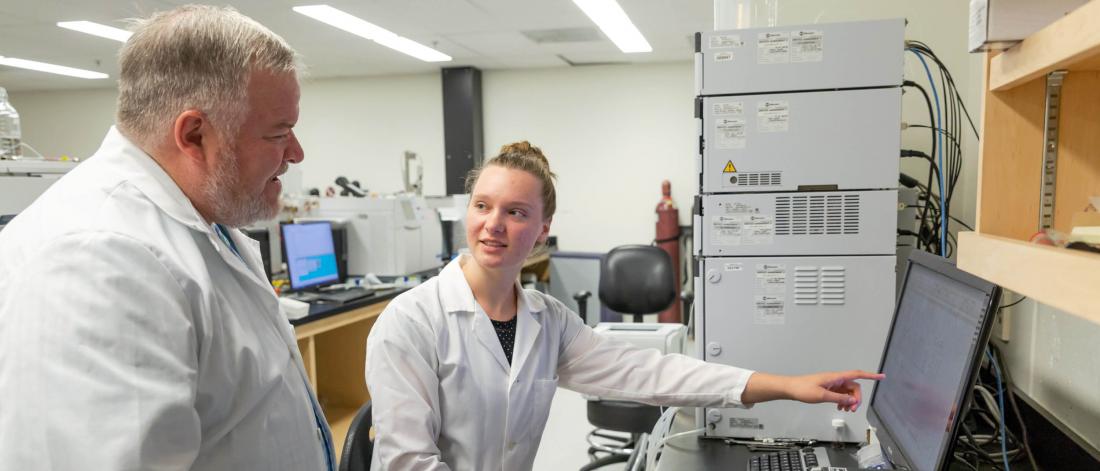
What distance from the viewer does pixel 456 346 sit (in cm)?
138

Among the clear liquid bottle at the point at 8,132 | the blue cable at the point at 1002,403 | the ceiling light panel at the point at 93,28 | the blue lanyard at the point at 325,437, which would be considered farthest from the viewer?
A: the ceiling light panel at the point at 93,28

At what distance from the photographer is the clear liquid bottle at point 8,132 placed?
254 centimetres

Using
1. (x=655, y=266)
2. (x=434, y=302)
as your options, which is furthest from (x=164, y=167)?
(x=655, y=266)

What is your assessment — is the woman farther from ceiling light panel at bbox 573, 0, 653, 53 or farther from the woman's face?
ceiling light panel at bbox 573, 0, 653, 53

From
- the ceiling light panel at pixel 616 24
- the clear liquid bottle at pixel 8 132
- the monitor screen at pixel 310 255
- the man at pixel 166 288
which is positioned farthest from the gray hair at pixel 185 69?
the ceiling light panel at pixel 616 24

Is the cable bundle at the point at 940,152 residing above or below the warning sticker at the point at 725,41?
below

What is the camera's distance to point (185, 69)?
778 mm

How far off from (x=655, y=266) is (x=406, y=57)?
350 cm

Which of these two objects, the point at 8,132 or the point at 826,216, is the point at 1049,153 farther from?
the point at 8,132

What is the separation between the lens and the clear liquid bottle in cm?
254

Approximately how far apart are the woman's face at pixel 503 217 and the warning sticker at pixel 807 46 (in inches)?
25.2

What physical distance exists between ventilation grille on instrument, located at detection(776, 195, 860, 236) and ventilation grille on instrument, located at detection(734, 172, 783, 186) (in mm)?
38

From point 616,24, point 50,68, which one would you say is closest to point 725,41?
point 616,24

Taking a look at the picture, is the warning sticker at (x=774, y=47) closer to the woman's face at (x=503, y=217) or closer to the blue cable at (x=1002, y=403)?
the woman's face at (x=503, y=217)
